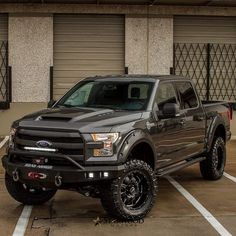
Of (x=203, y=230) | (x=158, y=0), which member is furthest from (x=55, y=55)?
(x=203, y=230)

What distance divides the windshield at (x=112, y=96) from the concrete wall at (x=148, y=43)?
24.9ft

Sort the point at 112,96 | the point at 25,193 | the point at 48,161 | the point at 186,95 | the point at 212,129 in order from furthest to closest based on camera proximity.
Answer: the point at 212,129 → the point at 186,95 → the point at 112,96 → the point at 25,193 → the point at 48,161

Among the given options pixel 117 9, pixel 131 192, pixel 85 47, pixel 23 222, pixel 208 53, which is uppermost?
pixel 117 9

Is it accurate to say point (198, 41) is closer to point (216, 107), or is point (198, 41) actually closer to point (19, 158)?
point (216, 107)

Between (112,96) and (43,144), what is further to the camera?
(112,96)

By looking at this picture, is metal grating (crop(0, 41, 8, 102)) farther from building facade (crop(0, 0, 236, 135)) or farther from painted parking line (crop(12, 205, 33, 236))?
painted parking line (crop(12, 205, 33, 236))

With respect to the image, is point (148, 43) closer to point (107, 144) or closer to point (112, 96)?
point (112, 96)

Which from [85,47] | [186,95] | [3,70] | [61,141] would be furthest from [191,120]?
[3,70]

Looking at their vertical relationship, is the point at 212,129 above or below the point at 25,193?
above

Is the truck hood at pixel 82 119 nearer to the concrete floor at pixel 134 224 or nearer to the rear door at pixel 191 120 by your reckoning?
the concrete floor at pixel 134 224

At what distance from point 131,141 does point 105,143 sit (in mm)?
392

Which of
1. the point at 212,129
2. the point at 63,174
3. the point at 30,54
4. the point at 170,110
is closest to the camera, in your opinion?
the point at 63,174

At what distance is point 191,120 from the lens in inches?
325

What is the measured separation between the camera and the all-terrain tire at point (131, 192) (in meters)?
6.24
